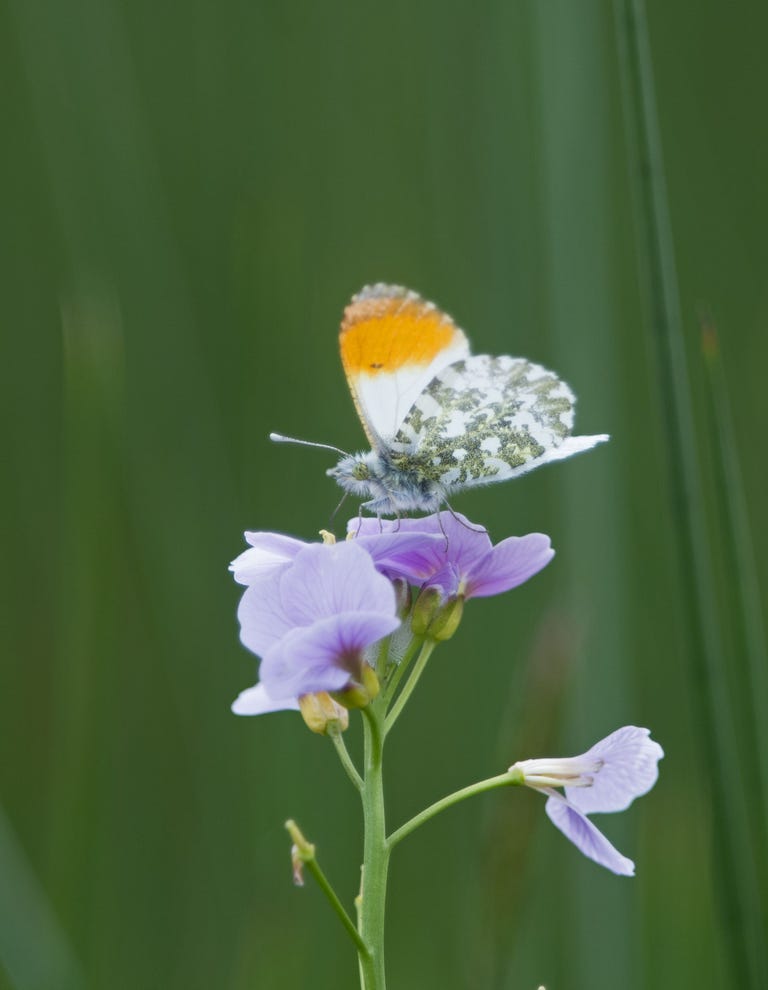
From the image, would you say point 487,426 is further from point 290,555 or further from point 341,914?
point 341,914

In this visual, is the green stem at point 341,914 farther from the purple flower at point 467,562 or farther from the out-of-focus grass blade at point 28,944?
the out-of-focus grass blade at point 28,944

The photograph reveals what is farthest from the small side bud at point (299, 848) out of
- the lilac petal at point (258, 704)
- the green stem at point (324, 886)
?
the lilac petal at point (258, 704)

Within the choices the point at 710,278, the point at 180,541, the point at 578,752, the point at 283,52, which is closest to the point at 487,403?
the point at 578,752

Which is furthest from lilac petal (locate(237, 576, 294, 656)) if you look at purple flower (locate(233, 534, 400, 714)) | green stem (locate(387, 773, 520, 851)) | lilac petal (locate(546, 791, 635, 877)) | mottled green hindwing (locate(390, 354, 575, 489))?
mottled green hindwing (locate(390, 354, 575, 489))

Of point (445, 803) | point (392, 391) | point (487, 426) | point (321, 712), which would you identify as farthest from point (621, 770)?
point (392, 391)

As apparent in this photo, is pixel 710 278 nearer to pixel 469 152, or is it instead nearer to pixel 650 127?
pixel 469 152

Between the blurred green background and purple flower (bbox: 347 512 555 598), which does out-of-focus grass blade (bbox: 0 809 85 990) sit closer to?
the blurred green background

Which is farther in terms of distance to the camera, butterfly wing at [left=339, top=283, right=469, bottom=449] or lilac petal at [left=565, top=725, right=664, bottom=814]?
butterfly wing at [left=339, top=283, right=469, bottom=449]
